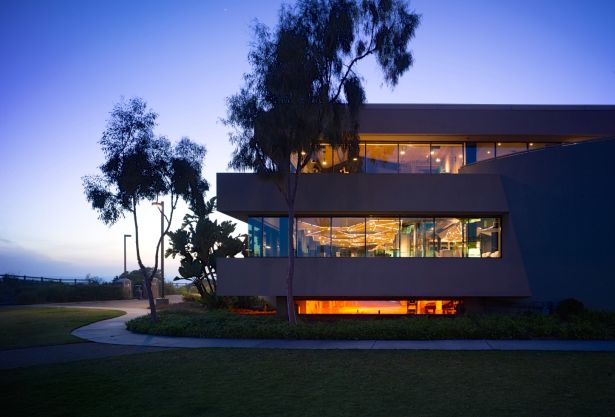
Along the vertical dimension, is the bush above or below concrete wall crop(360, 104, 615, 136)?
below

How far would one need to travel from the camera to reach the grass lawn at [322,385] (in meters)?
8.50

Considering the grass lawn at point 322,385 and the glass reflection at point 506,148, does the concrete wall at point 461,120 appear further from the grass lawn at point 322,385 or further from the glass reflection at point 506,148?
the grass lawn at point 322,385

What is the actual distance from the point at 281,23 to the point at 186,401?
12632 millimetres

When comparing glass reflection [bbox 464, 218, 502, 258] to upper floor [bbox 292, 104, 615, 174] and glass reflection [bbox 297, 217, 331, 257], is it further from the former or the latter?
glass reflection [bbox 297, 217, 331, 257]

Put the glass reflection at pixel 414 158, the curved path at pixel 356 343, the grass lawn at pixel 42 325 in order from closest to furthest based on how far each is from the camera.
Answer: the curved path at pixel 356 343 → the grass lawn at pixel 42 325 → the glass reflection at pixel 414 158

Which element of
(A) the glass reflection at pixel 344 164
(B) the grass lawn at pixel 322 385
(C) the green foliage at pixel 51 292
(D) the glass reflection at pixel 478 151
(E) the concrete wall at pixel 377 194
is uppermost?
(D) the glass reflection at pixel 478 151

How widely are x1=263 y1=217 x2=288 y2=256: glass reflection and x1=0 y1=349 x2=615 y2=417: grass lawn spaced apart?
7748 millimetres

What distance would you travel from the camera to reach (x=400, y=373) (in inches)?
433

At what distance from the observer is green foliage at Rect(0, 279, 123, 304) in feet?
112

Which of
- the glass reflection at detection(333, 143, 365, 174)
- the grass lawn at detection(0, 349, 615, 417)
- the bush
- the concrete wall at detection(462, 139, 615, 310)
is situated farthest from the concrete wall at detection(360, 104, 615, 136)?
the grass lawn at detection(0, 349, 615, 417)

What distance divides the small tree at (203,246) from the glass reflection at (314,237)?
22.1 feet

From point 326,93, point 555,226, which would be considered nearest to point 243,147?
point 326,93

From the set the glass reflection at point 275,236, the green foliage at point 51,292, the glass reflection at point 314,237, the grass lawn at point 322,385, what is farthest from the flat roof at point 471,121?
the green foliage at point 51,292

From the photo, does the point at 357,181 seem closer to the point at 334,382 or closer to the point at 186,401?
the point at 334,382
